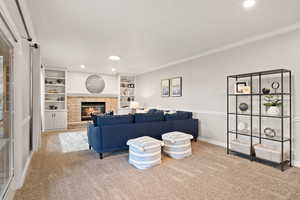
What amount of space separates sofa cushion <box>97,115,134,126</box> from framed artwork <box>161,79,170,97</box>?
8.64 ft

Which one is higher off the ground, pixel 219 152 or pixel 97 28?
pixel 97 28

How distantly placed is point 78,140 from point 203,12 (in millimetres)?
4371

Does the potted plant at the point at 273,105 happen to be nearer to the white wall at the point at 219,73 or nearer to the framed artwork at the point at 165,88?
the white wall at the point at 219,73

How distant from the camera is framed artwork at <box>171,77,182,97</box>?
5422mm

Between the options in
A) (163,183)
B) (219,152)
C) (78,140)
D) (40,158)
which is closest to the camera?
(163,183)

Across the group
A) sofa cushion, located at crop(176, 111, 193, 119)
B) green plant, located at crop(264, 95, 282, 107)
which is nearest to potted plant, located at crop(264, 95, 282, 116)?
green plant, located at crop(264, 95, 282, 107)

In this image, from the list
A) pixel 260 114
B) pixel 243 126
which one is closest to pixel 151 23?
pixel 260 114

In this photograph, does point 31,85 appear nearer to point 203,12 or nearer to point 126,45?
point 126,45

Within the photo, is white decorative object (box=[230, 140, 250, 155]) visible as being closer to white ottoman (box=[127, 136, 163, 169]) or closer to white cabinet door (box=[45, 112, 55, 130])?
white ottoman (box=[127, 136, 163, 169])

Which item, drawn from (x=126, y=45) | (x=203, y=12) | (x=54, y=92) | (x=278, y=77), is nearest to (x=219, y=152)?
(x=278, y=77)

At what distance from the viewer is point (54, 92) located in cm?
Answer: 656

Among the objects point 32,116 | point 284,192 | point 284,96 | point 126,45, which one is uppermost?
point 126,45

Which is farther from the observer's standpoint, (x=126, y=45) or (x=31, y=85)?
(x=126, y=45)

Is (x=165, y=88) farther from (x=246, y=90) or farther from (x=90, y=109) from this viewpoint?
(x=90, y=109)
